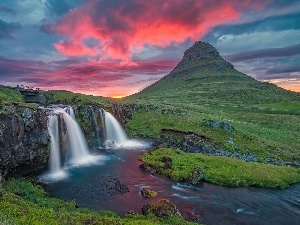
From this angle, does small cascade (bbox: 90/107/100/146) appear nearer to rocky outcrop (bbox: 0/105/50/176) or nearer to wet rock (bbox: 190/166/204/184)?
rocky outcrop (bbox: 0/105/50/176)

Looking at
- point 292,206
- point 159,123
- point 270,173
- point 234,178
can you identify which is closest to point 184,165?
point 234,178

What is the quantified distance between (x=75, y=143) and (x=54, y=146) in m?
6.57

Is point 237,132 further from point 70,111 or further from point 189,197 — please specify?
point 70,111

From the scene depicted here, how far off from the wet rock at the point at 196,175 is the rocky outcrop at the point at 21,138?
67.6 feet

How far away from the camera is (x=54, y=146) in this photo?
42406 millimetres

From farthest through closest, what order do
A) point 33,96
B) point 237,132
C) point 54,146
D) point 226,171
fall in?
point 33,96
point 237,132
point 54,146
point 226,171

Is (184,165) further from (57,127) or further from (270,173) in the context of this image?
(57,127)

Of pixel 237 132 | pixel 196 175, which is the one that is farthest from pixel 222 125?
pixel 196 175

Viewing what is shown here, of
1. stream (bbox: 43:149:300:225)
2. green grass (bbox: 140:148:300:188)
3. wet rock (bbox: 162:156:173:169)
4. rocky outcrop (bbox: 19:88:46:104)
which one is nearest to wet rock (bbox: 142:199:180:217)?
stream (bbox: 43:149:300:225)

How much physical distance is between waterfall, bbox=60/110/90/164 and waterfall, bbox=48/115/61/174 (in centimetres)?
343

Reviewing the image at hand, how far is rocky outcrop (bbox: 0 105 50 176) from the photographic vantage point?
31.1 m

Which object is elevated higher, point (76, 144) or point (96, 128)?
point (96, 128)

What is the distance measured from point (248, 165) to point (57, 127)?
31579 millimetres

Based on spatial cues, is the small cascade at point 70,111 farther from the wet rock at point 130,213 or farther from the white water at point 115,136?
the wet rock at point 130,213
